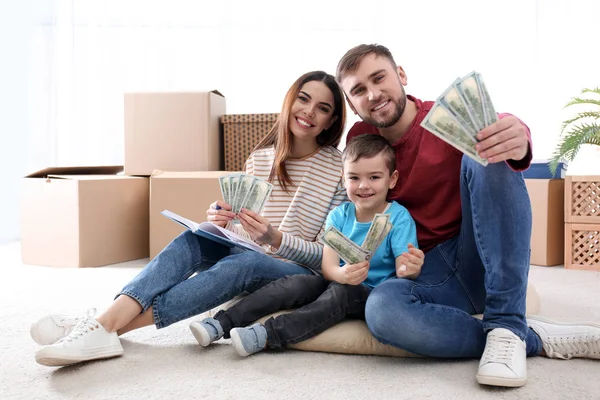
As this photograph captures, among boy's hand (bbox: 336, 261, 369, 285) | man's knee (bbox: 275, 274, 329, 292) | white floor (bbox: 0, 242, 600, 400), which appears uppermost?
boy's hand (bbox: 336, 261, 369, 285)

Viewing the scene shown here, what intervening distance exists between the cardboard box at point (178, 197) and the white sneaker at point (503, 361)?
191 centimetres

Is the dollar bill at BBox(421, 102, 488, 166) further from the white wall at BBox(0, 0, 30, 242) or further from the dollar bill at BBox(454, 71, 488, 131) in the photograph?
the white wall at BBox(0, 0, 30, 242)

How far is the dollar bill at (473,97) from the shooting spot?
50.6 inches

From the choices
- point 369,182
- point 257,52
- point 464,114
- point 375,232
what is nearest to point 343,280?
point 375,232

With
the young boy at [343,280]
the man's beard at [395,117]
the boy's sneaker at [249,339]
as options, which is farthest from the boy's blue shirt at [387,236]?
the boy's sneaker at [249,339]

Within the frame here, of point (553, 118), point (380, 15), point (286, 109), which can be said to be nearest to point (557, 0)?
point (553, 118)

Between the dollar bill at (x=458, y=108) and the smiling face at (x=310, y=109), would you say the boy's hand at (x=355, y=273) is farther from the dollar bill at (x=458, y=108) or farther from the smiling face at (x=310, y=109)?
the smiling face at (x=310, y=109)

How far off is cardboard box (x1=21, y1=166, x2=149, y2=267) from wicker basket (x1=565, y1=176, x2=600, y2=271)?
2265 millimetres

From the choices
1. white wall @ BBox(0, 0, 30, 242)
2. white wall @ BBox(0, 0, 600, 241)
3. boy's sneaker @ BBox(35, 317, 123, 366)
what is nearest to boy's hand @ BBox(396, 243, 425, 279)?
boy's sneaker @ BBox(35, 317, 123, 366)

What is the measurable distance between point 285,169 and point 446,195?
21.7 inches

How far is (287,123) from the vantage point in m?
1.87

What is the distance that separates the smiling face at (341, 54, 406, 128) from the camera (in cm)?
163

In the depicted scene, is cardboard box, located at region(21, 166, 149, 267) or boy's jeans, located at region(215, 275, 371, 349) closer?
boy's jeans, located at region(215, 275, 371, 349)

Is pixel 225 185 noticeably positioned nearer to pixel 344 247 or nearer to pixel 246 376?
pixel 344 247
